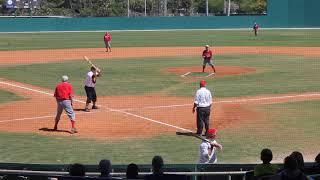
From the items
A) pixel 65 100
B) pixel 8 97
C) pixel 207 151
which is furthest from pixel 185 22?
pixel 207 151

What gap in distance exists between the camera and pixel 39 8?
318 ft

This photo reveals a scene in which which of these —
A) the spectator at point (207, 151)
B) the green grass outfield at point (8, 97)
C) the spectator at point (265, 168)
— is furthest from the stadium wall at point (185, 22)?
the spectator at point (265, 168)

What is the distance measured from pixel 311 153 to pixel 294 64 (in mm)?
20997

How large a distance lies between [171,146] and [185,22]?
6332 cm

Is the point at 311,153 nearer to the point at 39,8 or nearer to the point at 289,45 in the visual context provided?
the point at 289,45

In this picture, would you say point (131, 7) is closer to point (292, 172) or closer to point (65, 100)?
point (65, 100)

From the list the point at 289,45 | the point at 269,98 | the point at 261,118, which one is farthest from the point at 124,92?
the point at 289,45

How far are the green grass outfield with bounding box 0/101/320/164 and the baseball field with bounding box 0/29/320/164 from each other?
24mm

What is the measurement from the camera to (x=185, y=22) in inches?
3024

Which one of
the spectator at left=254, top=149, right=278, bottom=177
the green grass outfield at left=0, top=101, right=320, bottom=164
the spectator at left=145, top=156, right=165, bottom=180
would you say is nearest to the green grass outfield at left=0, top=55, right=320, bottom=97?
the green grass outfield at left=0, top=101, right=320, bottom=164

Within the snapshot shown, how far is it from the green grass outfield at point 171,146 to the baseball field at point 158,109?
1.0 inches

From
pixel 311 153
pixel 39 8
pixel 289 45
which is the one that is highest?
pixel 39 8

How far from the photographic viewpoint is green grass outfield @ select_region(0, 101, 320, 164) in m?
13.2

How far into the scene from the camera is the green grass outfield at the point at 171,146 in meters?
13.2
